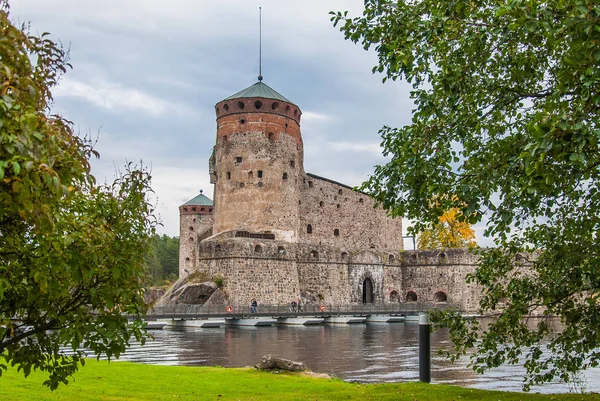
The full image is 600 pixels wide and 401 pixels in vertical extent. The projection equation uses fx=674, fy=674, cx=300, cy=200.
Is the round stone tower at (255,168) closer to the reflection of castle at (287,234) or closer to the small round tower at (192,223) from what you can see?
the reflection of castle at (287,234)

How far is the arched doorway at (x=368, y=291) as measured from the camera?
50.4m

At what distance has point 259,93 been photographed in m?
47.8

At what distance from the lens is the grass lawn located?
9.81 metres

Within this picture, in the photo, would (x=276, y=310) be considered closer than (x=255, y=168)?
Yes

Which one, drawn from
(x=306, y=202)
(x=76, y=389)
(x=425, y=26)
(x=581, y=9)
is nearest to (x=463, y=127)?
(x=425, y=26)

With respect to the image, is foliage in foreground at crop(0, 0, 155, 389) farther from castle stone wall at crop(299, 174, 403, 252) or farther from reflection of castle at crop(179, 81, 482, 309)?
castle stone wall at crop(299, 174, 403, 252)

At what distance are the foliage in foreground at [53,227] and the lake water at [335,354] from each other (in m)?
9.09

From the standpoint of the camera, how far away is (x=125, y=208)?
6258 mm

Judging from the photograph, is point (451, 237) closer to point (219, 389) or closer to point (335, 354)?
point (335, 354)

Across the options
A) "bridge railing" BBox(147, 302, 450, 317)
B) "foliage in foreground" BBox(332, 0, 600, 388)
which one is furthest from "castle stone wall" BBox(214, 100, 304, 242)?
A: "foliage in foreground" BBox(332, 0, 600, 388)

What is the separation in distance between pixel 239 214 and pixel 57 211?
136ft

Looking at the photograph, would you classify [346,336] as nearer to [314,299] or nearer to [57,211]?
[314,299]

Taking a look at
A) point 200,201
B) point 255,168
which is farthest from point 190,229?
point 255,168

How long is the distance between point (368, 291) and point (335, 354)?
30.6m
